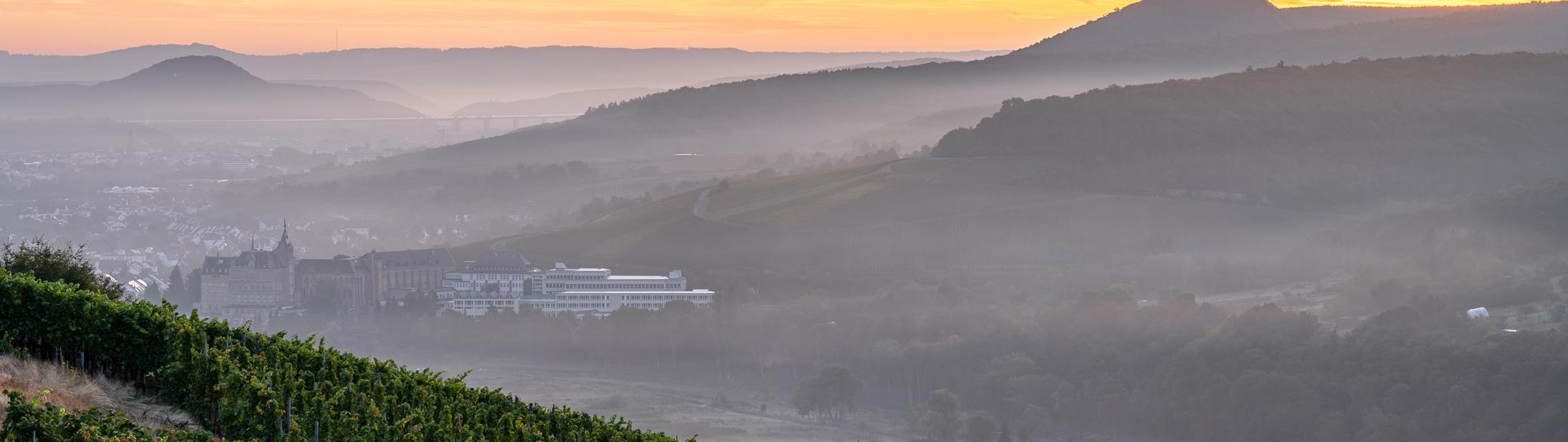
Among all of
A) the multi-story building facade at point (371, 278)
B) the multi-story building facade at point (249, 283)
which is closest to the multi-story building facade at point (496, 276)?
the multi-story building facade at point (371, 278)

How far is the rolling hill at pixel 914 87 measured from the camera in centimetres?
10619

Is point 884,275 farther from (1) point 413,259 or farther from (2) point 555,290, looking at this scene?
(1) point 413,259

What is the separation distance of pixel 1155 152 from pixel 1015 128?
23.9 feet

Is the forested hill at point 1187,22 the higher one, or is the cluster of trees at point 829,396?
the forested hill at point 1187,22

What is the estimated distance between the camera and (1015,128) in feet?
248

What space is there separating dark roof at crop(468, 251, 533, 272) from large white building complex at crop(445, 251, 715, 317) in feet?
0.08

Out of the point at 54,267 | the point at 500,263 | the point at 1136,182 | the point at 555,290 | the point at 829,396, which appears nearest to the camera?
the point at 54,267

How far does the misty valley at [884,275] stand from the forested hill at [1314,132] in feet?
0.80

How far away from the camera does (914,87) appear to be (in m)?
137

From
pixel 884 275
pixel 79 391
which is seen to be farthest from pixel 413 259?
pixel 79 391

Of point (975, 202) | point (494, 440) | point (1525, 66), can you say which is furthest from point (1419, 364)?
point (1525, 66)

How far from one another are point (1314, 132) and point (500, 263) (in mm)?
41294

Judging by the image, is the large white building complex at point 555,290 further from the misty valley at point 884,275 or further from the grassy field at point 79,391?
the grassy field at point 79,391

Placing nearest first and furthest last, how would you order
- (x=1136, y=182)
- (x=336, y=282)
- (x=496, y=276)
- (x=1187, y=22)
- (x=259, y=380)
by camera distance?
(x=259, y=380) → (x=336, y=282) → (x=496, y=276) → (x=1136, y=182) → (x=1187, y=22)
